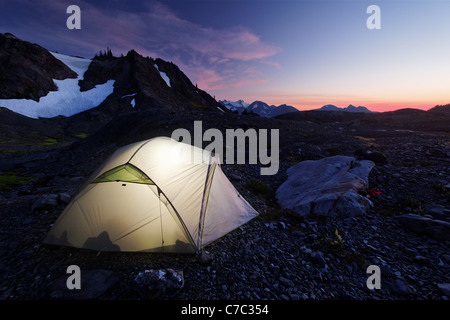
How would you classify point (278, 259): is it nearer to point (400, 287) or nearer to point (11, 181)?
point (400, 287)

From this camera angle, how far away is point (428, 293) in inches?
149

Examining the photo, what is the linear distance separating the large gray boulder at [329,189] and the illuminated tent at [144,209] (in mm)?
3218

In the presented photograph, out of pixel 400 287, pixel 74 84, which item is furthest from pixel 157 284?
pixel 74 84

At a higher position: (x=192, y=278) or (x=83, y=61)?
(x=83, y=61)

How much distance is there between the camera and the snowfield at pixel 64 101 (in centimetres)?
6975

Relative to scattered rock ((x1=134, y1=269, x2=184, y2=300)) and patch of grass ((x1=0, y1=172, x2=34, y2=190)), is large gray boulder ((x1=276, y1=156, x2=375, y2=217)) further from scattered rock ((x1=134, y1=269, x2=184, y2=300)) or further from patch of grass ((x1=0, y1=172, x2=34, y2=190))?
patch of grass ((x1=0, y1=172, x2=34, y2=190))

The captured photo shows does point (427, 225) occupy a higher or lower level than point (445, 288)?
higher

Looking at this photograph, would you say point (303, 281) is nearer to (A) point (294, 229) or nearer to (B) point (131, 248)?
(A) point (294, 229)

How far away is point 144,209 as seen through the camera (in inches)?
209

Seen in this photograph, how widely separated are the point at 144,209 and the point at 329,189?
678 cm

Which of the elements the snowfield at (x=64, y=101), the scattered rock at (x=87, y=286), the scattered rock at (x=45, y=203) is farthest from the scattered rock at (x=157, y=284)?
the snowfield at (x=64, y=101)

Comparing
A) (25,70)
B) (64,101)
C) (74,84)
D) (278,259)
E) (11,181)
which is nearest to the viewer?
(278,259)

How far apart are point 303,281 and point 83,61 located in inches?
6414

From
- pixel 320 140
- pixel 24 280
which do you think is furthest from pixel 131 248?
pixel 320 140
